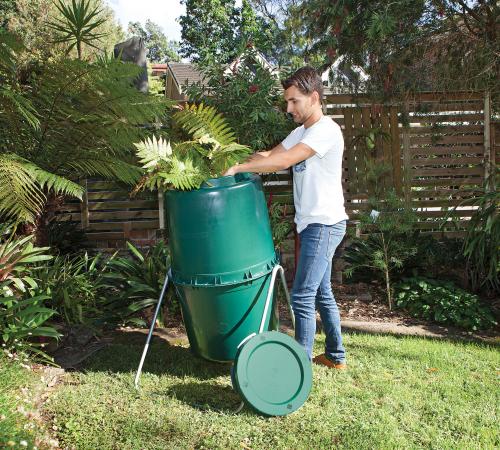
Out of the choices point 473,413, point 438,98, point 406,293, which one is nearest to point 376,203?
point 406,293

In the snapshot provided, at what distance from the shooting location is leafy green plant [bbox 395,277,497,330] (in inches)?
184

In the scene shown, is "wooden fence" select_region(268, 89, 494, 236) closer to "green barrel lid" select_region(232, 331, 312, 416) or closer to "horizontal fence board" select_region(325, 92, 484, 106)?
"horizontal fence board" select_region(325, 92, 484, 106)

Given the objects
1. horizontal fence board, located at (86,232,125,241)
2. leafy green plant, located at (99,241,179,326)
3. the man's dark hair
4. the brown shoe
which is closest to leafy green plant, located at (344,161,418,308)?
the brown shoe

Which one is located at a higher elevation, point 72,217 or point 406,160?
point 406,160

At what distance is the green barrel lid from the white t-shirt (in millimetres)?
726

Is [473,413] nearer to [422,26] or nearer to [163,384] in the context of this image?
[163,384]

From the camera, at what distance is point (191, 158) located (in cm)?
321

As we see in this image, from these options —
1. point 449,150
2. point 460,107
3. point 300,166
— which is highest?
point 460,107

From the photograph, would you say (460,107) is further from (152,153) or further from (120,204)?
(152,153)

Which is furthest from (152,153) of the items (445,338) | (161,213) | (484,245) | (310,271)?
(161,213)

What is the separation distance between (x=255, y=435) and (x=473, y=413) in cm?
121

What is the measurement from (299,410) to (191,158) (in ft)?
5.13

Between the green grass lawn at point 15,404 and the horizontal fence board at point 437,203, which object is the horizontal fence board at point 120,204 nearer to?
the horizontal fence board at point 437,203

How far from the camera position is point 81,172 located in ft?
15.5
